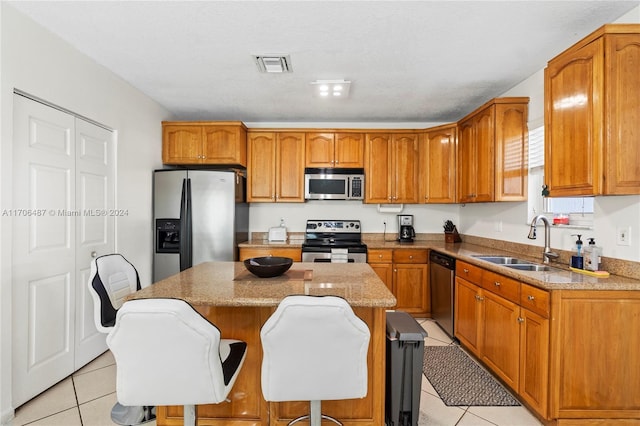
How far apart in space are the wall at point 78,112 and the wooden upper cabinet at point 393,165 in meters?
2.61

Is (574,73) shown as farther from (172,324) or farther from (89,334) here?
(89,334)

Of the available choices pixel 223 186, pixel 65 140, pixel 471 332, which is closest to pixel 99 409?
pixel 65 140

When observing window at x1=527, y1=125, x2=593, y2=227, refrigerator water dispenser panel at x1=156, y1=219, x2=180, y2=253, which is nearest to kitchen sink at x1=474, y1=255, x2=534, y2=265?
window at x1=527, y1=125, x2=593, y2=227

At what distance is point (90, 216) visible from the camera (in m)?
2.76

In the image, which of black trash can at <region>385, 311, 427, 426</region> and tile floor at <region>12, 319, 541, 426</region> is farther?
tile floor at <region>12, 319, 541, 426</region>

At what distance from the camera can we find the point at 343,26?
2207mm

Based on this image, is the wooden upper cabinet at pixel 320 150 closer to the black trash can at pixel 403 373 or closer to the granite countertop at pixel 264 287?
the granite countertop at pixel 264 287

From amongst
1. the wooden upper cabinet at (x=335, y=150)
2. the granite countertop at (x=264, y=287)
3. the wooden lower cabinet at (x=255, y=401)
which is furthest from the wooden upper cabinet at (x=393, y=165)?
the wooden lower cabinet at (x=255, y=401)

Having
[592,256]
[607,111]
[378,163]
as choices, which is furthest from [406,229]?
[607,111]

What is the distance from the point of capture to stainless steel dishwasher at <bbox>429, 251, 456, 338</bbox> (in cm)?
326

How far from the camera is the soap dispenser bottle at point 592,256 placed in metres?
2.11

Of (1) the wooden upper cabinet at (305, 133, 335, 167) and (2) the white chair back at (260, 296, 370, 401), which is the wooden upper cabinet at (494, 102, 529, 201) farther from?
(2) the white chair back at (260, 296, 370, 401)

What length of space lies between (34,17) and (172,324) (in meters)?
2.36

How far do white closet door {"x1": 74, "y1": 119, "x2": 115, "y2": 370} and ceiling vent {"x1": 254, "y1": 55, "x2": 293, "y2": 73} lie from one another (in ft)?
5.04
